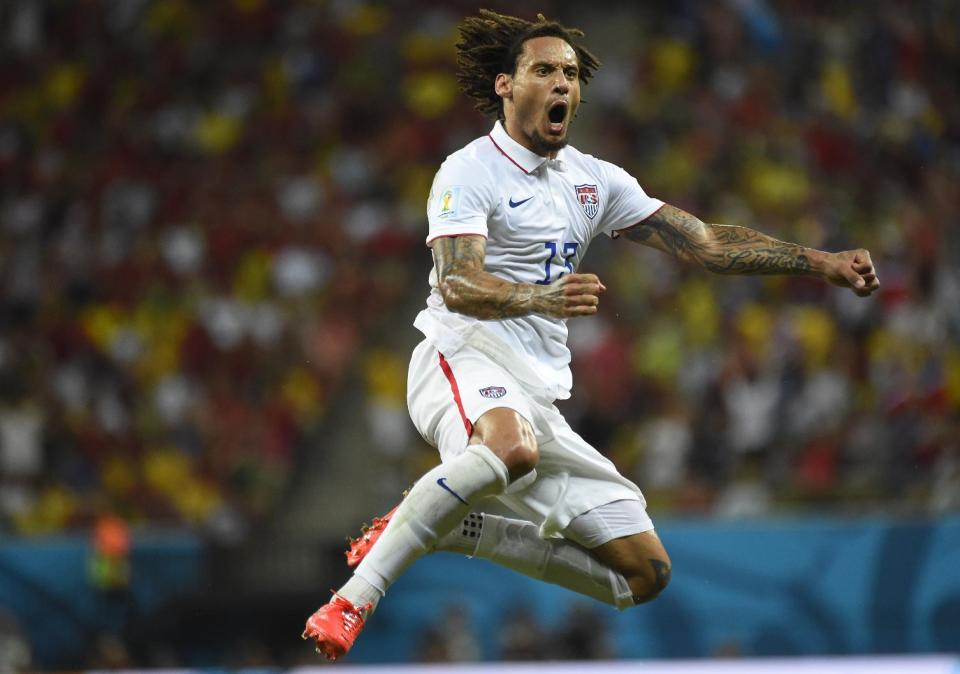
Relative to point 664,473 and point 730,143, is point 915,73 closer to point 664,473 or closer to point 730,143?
point 730,143

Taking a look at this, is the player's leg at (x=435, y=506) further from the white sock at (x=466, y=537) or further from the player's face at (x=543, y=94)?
the player's face at (x=543, y=94)

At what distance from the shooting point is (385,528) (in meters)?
5.53

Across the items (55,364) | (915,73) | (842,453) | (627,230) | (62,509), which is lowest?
(62,509)

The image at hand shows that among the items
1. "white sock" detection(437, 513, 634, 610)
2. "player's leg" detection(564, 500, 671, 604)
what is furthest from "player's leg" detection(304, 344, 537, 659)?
"player's leg" detection(564, 500, 671, 604)

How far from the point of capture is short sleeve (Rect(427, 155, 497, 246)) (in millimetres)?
5414

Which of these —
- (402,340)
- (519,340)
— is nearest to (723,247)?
(519,340)

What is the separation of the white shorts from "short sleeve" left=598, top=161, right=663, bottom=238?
35.6 inches

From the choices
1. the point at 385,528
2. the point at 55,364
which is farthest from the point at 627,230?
the point at 55,364

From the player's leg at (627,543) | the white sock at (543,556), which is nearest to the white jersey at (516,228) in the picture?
the player's leg at (627,543)

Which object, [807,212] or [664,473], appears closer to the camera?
[664,473]

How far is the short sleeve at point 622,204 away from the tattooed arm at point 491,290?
0.86 m

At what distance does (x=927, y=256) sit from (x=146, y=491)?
23.1 ft

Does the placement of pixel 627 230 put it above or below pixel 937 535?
above

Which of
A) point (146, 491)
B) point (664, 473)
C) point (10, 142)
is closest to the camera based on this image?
point (664, 473)
